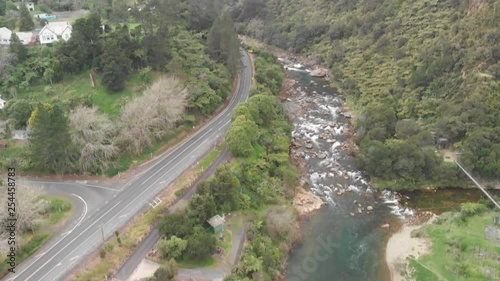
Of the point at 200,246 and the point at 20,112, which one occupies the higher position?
the point at 20,112

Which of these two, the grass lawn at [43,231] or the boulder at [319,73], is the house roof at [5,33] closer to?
the grass lawn at [43,231]

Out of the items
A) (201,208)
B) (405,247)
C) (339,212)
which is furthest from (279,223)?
(405,247)

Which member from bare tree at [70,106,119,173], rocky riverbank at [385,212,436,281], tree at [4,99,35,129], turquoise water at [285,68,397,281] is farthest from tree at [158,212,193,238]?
tree at [4,99,35,129]

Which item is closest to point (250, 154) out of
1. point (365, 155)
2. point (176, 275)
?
point (365, 155)

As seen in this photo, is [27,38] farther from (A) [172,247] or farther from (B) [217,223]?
(A) [172,247]

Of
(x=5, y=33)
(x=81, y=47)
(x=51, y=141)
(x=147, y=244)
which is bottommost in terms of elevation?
(x=147, y=244)

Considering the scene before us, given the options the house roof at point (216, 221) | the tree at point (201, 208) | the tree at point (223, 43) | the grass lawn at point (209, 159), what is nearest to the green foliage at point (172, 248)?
the tree at point (201, 208)
